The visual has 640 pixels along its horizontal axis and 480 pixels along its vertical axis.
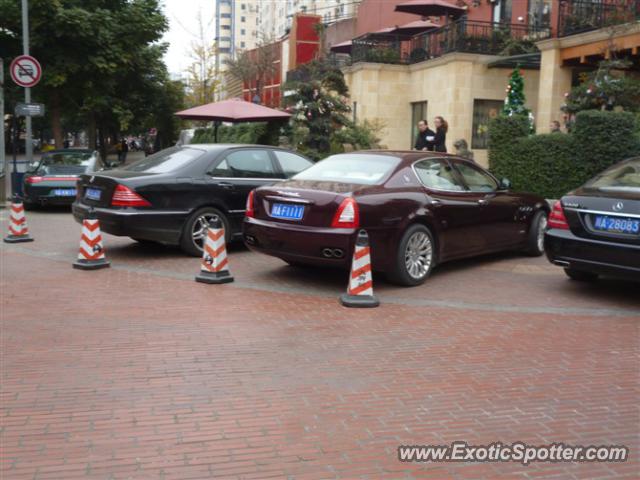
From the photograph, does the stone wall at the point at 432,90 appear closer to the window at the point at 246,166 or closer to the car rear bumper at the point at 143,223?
the window at the point at 246,166

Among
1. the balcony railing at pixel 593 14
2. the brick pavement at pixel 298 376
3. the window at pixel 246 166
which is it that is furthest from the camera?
the balcony railing at pixel 593 14

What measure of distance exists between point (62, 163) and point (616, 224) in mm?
13206

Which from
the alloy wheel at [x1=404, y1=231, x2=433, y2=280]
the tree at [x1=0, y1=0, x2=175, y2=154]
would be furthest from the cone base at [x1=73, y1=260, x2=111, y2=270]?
the tree at [x1=0, y1=0, x2=175, y2=154]

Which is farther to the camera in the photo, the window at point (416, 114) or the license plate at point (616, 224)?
the window at point (416, 114)

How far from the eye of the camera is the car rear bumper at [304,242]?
7355 mm

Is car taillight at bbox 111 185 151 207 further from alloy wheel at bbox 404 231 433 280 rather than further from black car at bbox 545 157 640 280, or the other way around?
black car at bbox 545 157 640 280

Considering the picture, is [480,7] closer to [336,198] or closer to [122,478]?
[336,198]

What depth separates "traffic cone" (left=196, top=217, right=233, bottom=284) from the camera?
8.00 metres

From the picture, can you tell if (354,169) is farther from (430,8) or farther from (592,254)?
(430,8)

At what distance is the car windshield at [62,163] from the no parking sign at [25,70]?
1.76 meters

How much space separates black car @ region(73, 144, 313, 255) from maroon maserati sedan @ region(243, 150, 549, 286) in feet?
4.85

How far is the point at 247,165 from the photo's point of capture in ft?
33.6

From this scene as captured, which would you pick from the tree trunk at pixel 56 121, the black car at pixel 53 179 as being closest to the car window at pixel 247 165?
the black car at pixel 53 179

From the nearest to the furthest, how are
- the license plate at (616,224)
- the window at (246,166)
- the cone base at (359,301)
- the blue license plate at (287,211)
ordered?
the license plate at (616,224), the cone base at (359,301), the blue license plate at (287,211), the window at (246,166)
